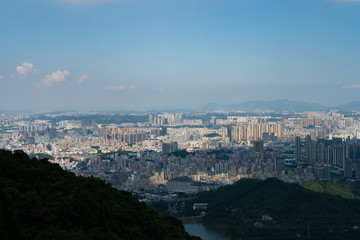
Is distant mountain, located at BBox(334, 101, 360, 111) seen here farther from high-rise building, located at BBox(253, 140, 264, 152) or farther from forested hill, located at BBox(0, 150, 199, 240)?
forested hill, located at BBox(0, 150, 199, 240)

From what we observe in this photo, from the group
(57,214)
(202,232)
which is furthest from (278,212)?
(57,214)

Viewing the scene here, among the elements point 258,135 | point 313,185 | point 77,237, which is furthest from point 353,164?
point 77,237

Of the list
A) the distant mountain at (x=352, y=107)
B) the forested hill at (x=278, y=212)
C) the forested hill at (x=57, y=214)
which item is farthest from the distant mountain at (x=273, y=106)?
the forested hill at (x=57, y=214)

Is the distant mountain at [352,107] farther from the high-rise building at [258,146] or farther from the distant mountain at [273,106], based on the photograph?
the high-rise building at [258,146]

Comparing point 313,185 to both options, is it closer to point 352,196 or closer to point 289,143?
point 352,196

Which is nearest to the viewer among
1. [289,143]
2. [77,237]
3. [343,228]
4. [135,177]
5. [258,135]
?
[77,237]

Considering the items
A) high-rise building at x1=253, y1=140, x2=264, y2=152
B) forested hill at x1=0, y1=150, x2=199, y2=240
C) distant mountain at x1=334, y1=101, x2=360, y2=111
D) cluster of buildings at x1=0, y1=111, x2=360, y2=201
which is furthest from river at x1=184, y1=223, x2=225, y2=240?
distant mountain at x1=334, y1=101, x2=360, y2=111
